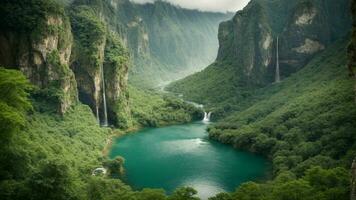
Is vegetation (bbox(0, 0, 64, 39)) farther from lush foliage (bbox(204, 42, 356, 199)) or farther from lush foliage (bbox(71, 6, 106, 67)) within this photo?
lush foliage (bbox(204, 42, 356, 199))

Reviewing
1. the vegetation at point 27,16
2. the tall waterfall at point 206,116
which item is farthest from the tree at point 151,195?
the tall waterfall at point 206,116

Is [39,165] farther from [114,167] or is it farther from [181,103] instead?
[181,103]

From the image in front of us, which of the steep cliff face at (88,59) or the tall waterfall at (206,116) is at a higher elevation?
the steep cliff face at (88,59)

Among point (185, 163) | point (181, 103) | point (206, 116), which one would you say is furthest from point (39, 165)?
point (181, 103)

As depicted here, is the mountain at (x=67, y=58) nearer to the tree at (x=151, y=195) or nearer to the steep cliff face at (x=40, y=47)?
the steep cliff face at (x=40, y=47)

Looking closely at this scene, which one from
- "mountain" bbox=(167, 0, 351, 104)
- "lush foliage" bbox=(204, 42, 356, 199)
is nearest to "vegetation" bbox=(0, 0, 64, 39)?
"lush foliage" bbox=(204, 42, 356, 199)

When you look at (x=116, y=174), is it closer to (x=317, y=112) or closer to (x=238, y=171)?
(x=238, y=171)
